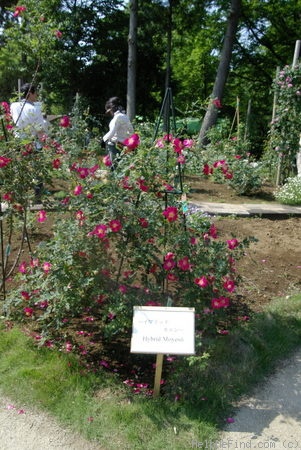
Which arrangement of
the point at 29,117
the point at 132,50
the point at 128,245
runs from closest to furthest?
the point at 128,245 < the point at 29,117 < the point at 132,50

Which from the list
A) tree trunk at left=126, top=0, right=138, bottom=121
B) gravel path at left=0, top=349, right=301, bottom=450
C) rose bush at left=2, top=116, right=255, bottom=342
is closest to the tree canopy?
tree trunk at left=126, top=0, right=138, bottom=121

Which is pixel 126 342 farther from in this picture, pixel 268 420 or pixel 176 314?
pixel 268 420

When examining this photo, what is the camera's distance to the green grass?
222cm

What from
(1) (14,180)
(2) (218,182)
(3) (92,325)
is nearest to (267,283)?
(3) (92,325)

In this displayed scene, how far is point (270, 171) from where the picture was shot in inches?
336

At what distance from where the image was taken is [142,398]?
2441 millimetres

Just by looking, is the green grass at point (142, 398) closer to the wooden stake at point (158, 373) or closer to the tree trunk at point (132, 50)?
the wooden stake at point (158, 373)

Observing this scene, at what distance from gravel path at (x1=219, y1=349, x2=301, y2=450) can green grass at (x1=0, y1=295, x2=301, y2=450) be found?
7 centimetres

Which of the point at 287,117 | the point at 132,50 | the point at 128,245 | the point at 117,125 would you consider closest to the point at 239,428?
the point at 128,245

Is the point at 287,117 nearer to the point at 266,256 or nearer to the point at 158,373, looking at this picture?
the point at 266,256

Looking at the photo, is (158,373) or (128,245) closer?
(158,373)

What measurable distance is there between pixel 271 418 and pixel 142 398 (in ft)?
2.36

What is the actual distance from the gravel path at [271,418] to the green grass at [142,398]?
7 cm

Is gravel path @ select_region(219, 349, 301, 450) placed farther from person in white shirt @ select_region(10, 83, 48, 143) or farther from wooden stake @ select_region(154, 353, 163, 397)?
person in white shirt @ select_region(10, 83, 48, 143)
